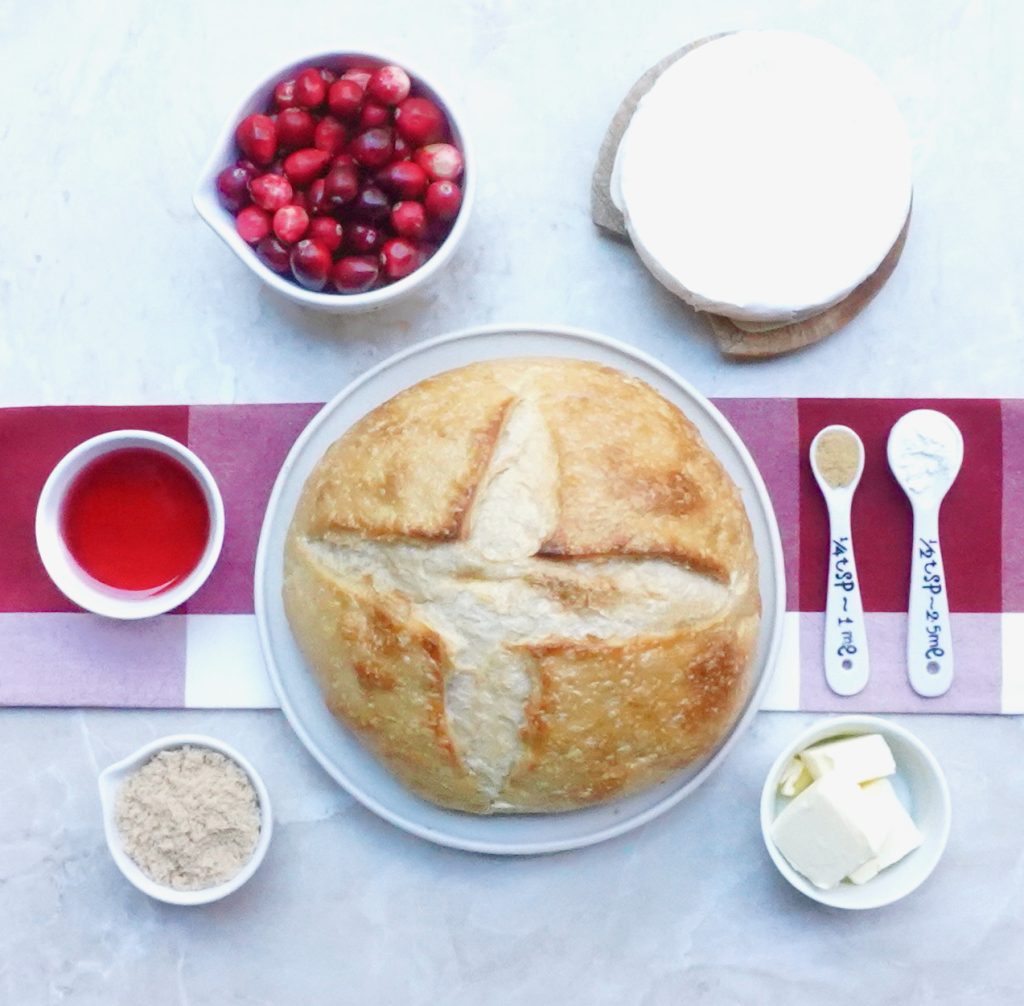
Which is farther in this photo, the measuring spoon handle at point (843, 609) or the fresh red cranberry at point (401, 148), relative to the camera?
the measuring spoon handle at point (843, 609)

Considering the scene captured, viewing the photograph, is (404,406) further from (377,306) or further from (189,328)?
(189,328)

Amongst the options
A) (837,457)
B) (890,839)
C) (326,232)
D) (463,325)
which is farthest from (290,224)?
(890,839)

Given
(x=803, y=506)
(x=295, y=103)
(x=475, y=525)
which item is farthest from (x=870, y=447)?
(x=295, y=103)

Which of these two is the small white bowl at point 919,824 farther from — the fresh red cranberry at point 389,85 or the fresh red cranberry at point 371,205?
the fresh red cranberry at point 389,85

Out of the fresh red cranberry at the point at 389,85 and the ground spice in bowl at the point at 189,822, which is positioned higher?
the fresh red cranberry at the point at 389,85

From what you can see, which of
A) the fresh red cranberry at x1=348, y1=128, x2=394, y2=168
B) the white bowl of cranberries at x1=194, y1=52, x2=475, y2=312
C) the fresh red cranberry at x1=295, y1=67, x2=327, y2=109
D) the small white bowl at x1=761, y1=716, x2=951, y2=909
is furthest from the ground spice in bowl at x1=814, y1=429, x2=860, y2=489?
the fresh red cranberry at x1=295, y1=67, x2=327, y2=109

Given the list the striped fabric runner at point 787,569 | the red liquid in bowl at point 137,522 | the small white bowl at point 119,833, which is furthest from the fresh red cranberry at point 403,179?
the small white bowl at point 119,833
